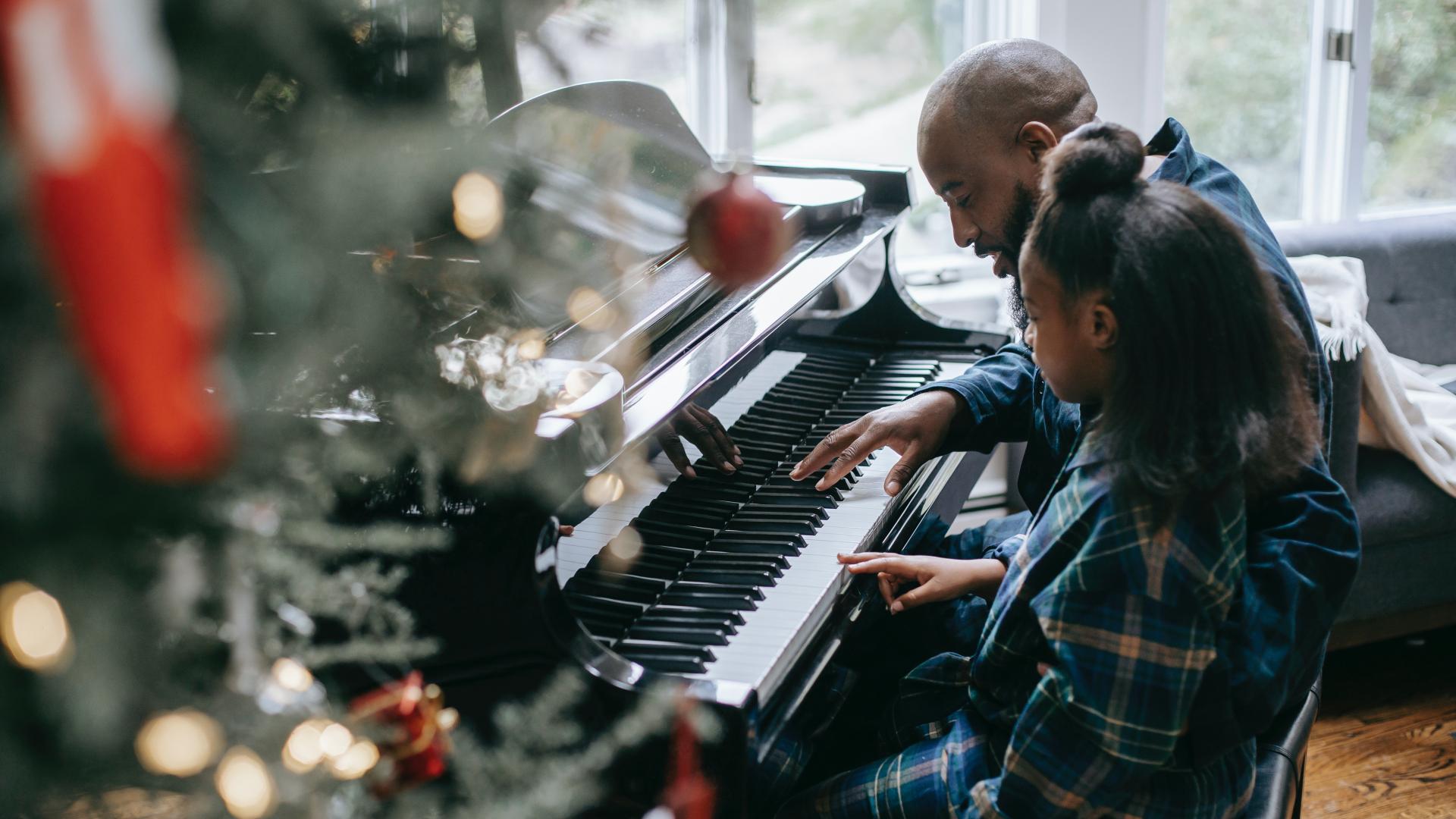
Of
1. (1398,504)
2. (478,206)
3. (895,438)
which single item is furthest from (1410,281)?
(478,206)

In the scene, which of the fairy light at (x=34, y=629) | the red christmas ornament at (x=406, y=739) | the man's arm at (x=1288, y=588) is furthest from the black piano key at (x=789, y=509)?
the fairy light at (x=34, y=629)

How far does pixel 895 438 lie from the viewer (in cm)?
176

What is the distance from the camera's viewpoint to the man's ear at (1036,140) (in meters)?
1.62

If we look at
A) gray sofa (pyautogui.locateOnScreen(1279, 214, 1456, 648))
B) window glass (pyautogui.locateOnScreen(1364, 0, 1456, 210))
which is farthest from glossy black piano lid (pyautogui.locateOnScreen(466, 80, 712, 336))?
window glass (pyautogui.locateOnScreen(1364, 0, 1456, 210))

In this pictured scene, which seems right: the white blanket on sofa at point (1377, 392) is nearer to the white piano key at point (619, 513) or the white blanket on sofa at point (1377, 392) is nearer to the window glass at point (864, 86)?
the window glass at point (864, 86)

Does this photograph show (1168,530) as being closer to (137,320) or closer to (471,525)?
(471,525)

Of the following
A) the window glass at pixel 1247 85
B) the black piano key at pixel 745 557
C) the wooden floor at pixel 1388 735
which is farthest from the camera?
the window glass at pixel 1247 85

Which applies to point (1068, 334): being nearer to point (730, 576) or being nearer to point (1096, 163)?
point (1096, 163)

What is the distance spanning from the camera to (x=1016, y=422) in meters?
1.94

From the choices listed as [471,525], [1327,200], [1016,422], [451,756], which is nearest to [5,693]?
[451,756]

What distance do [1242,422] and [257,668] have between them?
3.00 feet

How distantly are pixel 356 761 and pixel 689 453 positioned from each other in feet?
2.77

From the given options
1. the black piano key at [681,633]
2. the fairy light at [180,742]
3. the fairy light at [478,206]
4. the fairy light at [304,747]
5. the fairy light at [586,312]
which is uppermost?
the fairy light at [478,206]

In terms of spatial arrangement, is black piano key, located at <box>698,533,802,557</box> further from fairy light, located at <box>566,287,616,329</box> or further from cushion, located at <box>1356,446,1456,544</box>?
cushion, located at <box>1356,446,1456,544</box>
